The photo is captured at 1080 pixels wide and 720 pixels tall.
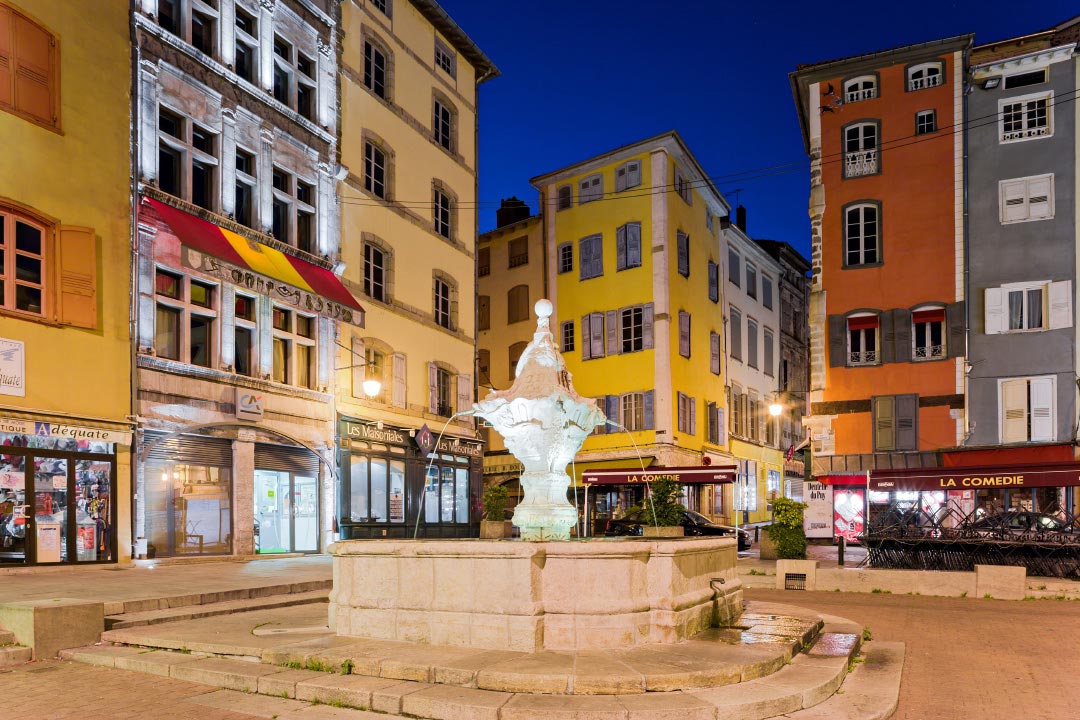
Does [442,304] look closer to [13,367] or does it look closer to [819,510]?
[819,510]

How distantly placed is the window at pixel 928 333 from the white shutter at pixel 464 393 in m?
15.1

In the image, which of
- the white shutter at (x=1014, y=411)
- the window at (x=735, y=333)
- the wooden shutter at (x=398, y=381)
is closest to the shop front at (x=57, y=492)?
the wooden shutter at (x=398, y=381)

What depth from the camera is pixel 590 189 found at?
134 feet

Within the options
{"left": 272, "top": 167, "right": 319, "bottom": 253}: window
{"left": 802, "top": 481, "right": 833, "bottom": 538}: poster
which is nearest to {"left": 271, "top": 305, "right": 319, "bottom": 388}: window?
{"left": 272, "top": 167, "right": 319, "bottom": 253}: window

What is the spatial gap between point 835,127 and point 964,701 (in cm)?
2630

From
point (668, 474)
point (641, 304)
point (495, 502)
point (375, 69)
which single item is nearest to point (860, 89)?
point (641, 304)

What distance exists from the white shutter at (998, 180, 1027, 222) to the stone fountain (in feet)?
76.2

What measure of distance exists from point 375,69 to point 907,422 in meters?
20.4

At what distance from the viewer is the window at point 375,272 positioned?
2730 cm

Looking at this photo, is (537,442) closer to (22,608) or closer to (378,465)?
(22,608)

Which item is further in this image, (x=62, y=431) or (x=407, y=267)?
(x=407, y=267)

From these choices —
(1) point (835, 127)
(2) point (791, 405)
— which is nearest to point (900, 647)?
(1) point (835, 127)

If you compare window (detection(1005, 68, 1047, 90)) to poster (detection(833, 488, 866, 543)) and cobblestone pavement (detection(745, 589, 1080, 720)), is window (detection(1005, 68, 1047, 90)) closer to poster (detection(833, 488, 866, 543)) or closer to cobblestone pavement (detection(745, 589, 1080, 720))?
poster (detection(833, 488, 866, 543))

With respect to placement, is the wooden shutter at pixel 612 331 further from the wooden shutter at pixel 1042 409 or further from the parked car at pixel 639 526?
the wooden shutter at pixel 1042 409
